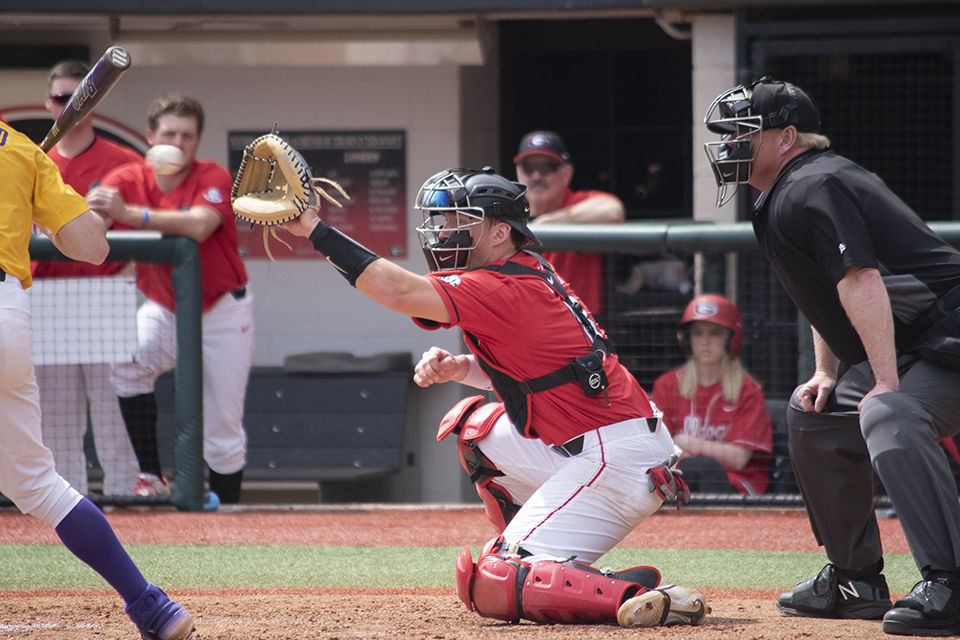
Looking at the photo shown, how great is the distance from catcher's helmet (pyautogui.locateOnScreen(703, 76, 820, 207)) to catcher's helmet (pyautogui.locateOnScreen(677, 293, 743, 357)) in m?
2.30

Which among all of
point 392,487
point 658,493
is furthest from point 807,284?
point 392,487

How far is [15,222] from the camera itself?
10.9 feet

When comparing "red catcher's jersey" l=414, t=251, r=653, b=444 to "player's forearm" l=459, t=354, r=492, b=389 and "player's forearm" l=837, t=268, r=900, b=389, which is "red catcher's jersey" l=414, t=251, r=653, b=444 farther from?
"player's forearm" l=837, t=268, r=900, b=389

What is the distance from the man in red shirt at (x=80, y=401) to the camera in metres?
5.82

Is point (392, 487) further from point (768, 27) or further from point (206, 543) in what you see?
point (768, 27)

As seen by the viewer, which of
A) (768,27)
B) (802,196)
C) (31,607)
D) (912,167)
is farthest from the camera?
(912,167)

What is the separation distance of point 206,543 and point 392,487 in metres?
3.11

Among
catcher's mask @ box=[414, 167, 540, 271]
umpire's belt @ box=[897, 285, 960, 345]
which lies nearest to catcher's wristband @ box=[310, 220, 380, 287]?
catcher's mask @ box=[414, 167, 540, 271]

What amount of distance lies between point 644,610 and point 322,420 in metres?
4.74

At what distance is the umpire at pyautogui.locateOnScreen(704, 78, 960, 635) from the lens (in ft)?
10.2

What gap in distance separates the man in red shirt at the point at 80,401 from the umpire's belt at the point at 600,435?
10.0 ft

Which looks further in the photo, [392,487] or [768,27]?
[392,487]

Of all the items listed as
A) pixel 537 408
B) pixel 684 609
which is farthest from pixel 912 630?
pixel 537 408

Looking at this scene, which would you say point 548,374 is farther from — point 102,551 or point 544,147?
point 544,147
